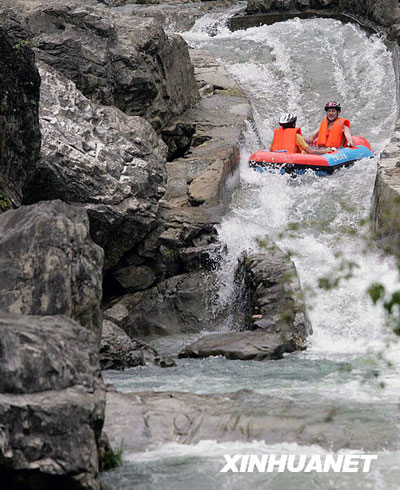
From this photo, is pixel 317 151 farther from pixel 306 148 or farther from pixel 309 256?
pixel 309 256

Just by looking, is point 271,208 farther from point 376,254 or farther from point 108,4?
point 108,4

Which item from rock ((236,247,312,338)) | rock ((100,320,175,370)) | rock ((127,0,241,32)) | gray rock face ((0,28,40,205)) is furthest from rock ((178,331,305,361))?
rock ((127,0,241,32))

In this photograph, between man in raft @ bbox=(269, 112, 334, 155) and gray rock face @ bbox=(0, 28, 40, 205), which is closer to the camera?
gray rock face @ bbox=(0, 28, 40, 205)

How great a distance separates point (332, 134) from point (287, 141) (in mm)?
893

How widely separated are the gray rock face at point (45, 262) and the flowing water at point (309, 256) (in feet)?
3.83

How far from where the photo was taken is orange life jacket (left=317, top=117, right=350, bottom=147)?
1565 cm

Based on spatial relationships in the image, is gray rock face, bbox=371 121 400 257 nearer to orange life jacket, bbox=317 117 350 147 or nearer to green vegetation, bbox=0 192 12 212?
orange life jacket, bbox=317 117 350 147

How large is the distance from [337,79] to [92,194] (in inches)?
369

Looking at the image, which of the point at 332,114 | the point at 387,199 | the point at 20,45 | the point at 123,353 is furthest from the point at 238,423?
the point at 332,114

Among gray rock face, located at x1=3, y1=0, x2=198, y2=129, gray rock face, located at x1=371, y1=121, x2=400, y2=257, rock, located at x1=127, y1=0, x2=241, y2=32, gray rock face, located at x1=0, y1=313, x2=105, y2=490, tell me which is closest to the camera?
gray rock face, located at x1=0, y1=313, x2=105, y2=490

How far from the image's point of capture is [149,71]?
15367mm

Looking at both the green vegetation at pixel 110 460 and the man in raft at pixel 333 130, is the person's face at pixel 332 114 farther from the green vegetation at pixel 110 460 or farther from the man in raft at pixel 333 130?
Answer: the green vegetation at pixel 110 460

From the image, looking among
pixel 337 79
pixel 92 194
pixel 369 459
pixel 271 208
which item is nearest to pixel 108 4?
pixel 337 79

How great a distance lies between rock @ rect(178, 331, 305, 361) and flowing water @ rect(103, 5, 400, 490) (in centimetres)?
19
